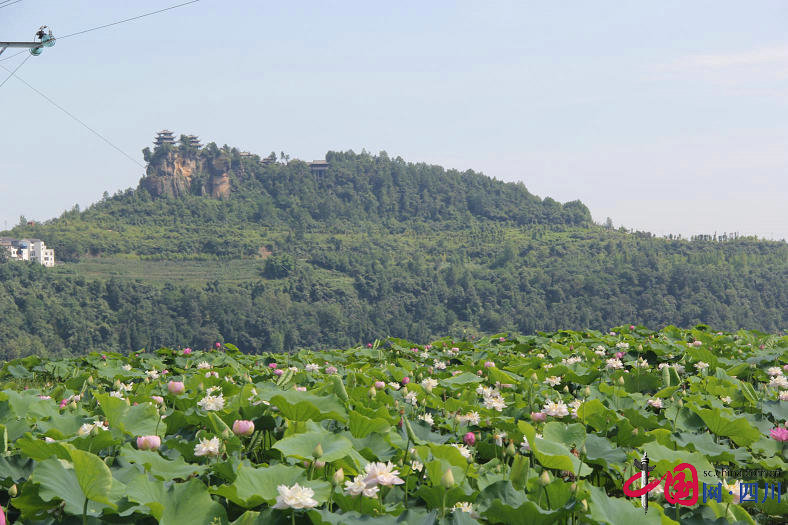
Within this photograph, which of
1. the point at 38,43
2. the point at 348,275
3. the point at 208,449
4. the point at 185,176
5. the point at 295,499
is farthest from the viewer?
the point at 185,176

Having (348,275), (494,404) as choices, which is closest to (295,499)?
(494,404)

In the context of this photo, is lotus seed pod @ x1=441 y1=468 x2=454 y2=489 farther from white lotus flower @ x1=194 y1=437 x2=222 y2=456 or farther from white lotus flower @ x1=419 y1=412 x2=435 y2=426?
white lotus flower @ x1=419 y1=412 x2=435 y2=426

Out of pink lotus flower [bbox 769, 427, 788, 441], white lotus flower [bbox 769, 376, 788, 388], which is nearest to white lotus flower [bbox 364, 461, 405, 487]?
pink lotus flower [bbox 769, 427, 788, 441]

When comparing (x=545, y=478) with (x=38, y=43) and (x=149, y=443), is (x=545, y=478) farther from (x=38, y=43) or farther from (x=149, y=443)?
(x=38, y=43)

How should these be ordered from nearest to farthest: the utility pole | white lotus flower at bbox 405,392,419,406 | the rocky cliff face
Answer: white lotus flower at bbox 405,392,419,406, the utility pole, the rocky cliff face

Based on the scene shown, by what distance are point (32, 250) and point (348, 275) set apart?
37.1m

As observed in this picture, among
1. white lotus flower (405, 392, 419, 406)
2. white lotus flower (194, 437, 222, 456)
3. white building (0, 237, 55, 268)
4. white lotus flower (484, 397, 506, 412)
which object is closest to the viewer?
white lotus flower (194, 437, 222, 456)

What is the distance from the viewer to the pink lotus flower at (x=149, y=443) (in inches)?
76.2

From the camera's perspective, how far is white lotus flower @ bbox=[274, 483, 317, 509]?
1302 millimetres

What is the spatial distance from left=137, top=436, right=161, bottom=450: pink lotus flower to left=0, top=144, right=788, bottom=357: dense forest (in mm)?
53233

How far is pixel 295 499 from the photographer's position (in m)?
1.31

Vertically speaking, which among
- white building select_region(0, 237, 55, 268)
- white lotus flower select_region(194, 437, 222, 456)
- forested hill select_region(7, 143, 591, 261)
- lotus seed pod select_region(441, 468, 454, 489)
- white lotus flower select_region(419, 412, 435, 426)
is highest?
forested hill select_region(7, 143, 591, 261)

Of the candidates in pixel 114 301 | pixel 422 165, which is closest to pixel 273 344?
pixel 114 301

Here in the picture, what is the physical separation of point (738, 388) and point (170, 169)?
118432mm
